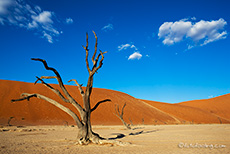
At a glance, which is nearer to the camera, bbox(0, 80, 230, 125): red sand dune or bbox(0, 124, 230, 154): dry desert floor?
bbox(0, 124, 230, 154): dry desert floor

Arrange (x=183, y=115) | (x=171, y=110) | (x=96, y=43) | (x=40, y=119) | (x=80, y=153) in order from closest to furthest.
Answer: (x=80, y=153), (x=96, y=43), (x=40, y=119), (x=183, y=115), (x=171, y=110)

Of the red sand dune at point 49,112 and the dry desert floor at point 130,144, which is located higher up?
the red sand dune at point 49,112

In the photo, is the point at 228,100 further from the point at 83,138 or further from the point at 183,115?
the point at 83,138

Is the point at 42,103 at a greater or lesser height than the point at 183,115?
greater

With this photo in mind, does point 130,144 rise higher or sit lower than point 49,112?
lower

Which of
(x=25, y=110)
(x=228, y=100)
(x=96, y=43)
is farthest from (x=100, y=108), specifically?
(x=228, y=100)

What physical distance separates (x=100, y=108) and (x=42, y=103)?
54.1ft

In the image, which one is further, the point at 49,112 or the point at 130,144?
the point at 49,112

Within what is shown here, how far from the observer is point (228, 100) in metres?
85.7

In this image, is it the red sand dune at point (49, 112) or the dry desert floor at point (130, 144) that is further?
the red sand dune at point (49, 112)

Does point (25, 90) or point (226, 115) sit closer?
point (25, 90)

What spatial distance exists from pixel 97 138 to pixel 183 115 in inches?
2465

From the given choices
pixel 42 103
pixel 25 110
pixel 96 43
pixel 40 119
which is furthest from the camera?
pixel 42 103

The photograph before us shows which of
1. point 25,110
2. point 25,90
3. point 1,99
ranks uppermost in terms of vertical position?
point 25,90
